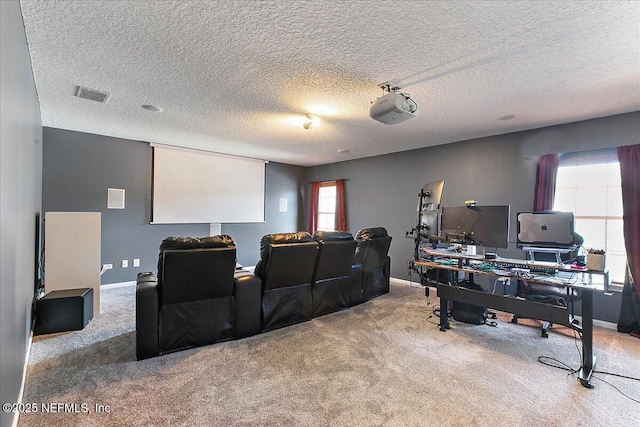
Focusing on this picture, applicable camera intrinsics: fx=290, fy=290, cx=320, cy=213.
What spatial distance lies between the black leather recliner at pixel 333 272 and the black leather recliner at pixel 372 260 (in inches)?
14.8

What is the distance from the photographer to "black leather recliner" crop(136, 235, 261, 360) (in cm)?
259

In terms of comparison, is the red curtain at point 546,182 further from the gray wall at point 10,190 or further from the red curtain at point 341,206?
the gray wall at point 10,190

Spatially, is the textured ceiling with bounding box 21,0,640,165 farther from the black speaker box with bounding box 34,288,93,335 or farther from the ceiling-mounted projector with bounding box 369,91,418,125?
the black speaker box with bounding box 34,288,93,335

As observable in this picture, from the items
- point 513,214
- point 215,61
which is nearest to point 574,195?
point 513,214

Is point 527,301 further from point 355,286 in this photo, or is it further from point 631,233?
point 355,286

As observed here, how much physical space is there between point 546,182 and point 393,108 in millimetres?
2932

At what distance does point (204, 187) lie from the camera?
603 cm

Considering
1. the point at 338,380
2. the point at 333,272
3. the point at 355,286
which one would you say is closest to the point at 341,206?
the point at 355,286

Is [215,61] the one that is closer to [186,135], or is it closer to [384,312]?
[186,135]

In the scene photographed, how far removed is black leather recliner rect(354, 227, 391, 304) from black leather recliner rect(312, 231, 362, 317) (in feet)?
1.23

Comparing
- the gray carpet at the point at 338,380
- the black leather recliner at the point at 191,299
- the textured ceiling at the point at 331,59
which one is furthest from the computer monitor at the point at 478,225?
the black leather recliner at the point at 191,299

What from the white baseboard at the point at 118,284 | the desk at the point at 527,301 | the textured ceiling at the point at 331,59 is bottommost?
the white baseboard at the point at 118,284

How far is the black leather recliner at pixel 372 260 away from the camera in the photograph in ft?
14.4

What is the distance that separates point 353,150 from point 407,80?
3.09m
